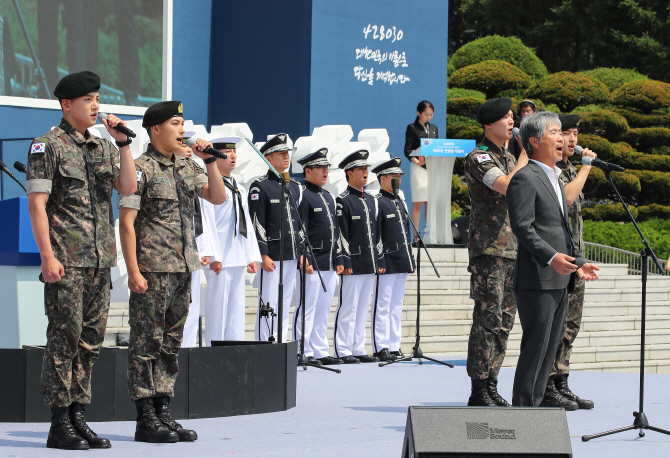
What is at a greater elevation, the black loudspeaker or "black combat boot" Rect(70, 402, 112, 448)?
the black loudspeaker

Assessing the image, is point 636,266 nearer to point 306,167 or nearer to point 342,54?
point 342,54

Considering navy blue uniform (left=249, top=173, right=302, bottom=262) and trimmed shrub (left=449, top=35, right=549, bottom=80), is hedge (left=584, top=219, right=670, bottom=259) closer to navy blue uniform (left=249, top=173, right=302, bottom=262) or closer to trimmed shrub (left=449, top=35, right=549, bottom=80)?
trimmed shrub (left=449, top=35, right=549, bottom=80)

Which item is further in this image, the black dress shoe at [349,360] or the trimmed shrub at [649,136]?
the trimmed shrub at [649,136]

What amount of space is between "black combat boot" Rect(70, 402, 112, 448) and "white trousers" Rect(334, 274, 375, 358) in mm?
4267

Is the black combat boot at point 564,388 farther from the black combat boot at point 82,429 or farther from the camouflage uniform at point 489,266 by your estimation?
the black combat boot at point 82,429

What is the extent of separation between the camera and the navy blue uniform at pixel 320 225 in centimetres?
872

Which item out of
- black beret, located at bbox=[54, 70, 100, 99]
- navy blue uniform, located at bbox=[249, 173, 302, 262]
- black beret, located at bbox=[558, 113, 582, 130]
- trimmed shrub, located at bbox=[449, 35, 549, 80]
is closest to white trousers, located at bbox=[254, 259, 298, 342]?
navy blue uniform, located at bbox=[249, 173, 302, 262]

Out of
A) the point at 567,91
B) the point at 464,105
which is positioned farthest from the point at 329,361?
the point at 567,91

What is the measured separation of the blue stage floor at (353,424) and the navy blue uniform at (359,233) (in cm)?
150

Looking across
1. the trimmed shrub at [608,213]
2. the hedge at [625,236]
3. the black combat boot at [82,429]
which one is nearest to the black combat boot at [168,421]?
the black combat boot at [82,429]

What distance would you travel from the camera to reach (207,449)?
4527 millimetres

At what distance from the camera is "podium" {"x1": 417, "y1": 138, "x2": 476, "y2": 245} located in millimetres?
11109

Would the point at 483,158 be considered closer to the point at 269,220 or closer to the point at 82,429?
the point at 82,429

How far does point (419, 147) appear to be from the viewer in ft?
38.4
